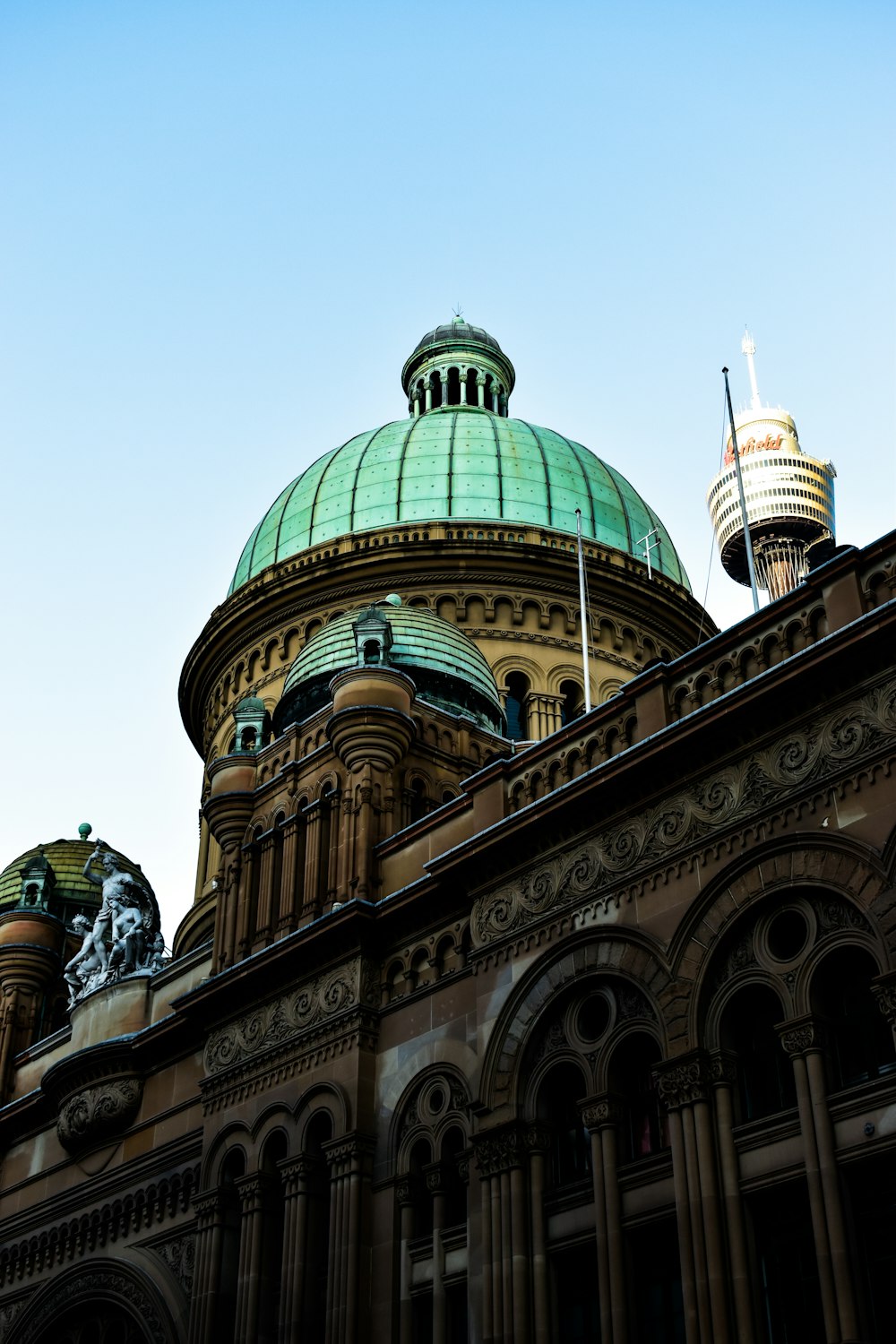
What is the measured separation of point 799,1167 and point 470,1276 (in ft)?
20.9

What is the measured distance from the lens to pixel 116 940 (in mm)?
41062

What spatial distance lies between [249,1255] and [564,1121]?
293 inches

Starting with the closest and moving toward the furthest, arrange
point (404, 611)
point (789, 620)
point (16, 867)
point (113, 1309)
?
point (789, 620), point (113, 1309), point (404, 611), point (16, 867)

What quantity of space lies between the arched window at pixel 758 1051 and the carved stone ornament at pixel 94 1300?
14255 millimetres

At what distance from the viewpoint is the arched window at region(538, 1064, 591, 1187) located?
85.5 ft

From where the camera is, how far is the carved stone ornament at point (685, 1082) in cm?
2370

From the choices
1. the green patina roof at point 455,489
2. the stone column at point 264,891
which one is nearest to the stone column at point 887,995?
the stone column at point 264,891

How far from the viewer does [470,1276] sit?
2602cm

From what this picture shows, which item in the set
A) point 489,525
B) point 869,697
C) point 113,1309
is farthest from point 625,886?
point 489,525

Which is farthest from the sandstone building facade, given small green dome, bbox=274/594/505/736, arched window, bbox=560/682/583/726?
arched window, bbox=560/682/583/726

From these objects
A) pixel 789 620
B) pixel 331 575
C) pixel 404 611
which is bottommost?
pixel 789 620

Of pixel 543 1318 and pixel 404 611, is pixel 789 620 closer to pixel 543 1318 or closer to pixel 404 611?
pixel 543 1318

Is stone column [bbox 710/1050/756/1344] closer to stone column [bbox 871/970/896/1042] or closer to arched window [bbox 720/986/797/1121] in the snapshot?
arched window [bbox 720/986/797/1121]

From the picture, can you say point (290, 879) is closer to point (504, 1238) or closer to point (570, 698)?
point (504, 1238)
